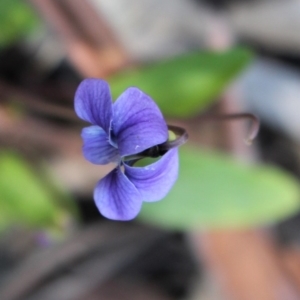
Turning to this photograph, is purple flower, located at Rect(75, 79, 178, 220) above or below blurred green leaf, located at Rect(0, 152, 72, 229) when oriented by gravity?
above

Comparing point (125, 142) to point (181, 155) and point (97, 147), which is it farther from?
point (181, 155)

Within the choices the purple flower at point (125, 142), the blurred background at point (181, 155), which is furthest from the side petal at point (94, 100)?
the blurred background at point (181, 155)

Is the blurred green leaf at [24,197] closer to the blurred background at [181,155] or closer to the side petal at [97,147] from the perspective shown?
the blurred background at [181,155]

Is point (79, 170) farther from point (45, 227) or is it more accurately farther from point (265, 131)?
point (265, 131)

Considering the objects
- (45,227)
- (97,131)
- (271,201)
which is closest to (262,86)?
(271,201)

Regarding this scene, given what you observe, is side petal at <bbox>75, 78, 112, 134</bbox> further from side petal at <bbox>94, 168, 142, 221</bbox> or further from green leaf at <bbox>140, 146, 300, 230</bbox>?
green leaf at <bbox>140, 146, 300, 230</bbox>

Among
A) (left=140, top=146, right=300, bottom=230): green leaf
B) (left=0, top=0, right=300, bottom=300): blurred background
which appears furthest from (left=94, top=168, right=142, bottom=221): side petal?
(left=140, top=146, right=300, bottom=230): green leaf

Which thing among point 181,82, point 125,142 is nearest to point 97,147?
point 125,142

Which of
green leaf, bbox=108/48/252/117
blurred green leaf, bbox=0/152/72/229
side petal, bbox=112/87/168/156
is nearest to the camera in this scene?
side petal, bbox=112/87/168/156
